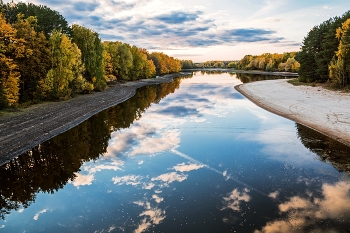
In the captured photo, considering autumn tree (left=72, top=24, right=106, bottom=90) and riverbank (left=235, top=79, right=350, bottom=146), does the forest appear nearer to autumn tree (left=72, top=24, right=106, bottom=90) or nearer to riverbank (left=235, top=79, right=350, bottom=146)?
autumn tree (left=72, top=24, right=106, bottom=90)

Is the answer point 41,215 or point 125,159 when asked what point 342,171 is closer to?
point 125,159

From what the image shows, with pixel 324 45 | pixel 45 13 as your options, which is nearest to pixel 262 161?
pixel 45 13

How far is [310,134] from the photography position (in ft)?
89.7

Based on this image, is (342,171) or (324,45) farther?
(324,45)

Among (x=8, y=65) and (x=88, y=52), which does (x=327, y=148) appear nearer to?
(x=8, y=65)

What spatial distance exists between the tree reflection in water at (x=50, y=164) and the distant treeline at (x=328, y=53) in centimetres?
4620

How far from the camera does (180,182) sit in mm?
17328

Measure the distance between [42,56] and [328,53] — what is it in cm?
6257

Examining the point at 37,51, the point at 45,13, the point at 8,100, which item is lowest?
the point at 8,100

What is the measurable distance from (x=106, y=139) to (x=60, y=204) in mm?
12865

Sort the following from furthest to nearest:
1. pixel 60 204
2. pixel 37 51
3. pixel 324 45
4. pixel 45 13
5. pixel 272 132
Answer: pixel 324 45 < pixel 45 13 < pixel 37 51 < pixel 272 132 < pixel 60 204

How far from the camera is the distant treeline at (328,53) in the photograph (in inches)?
2124

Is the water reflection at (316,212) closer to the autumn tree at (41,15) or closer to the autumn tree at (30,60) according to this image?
the autumn tree at (30,60)

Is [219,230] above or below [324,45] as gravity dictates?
below
